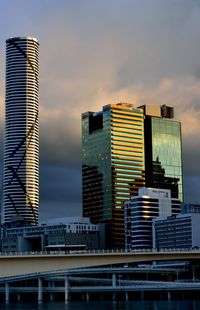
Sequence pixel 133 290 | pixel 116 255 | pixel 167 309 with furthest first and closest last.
Result: 1. pixel 133 290
2. pixel 167 309
3. pixel 116 255

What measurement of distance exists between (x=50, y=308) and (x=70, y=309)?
19.7ft

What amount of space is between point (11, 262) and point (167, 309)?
135 feet

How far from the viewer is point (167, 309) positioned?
141 meters

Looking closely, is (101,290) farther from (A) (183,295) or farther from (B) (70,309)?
(B) (70,309)

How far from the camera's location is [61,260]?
394 ft

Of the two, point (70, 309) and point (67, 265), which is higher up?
point (67, 265)

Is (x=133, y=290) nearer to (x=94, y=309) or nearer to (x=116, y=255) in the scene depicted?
(x=94, y=309)

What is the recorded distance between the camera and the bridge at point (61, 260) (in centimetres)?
11506

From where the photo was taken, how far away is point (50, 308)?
148m

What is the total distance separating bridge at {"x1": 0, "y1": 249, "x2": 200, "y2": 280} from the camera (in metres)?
115

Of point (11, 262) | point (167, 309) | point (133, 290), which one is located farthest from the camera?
point (133, 290)

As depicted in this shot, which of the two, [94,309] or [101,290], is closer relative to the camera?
[94,309]

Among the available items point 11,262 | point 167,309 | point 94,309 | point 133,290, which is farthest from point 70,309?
point 133,290

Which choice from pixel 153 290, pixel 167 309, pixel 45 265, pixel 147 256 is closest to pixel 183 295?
pixel 153 290
